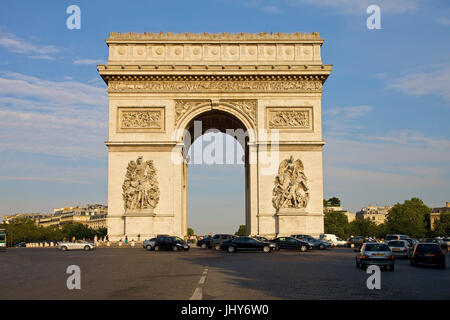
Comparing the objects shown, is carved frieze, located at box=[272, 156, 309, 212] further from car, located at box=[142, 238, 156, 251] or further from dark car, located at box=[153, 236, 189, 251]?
car, located at box=[142, 238, 156, 251]

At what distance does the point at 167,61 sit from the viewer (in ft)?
131

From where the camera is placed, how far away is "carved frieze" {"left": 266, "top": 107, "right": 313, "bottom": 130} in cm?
4012

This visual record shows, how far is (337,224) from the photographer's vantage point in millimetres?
127562

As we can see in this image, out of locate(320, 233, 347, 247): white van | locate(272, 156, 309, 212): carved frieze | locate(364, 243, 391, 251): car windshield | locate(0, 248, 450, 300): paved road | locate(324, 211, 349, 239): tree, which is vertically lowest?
locate(324, 211, 349, 239): tree

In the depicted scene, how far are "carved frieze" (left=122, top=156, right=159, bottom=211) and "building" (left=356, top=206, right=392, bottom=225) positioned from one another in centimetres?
13225

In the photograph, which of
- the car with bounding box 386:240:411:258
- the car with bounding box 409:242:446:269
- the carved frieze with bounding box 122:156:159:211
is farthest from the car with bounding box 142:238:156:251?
the car with bounding box 409:242:446:269

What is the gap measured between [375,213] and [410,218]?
7047 centimetres

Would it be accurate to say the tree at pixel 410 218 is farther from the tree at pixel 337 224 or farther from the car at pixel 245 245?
the car at pixel 245 245

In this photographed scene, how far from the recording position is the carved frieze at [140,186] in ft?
127

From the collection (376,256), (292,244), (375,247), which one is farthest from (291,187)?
(376,256)

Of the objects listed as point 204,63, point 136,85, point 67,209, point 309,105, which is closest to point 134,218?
point 136,85
